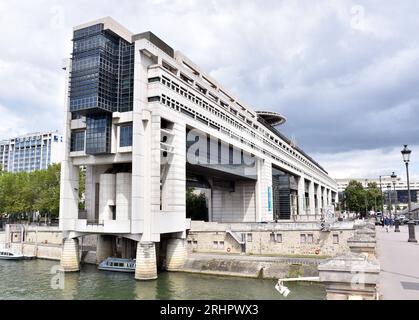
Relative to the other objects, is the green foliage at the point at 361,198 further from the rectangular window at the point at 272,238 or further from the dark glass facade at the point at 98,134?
the dark glass facade at the point at 98,134

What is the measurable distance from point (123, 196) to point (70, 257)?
9731 millimetres

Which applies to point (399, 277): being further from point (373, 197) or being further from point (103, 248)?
point (373, 197)

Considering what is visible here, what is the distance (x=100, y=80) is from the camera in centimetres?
4316

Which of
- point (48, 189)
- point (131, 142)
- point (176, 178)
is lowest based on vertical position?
point (176, 178)

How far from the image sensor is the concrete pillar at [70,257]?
145 ft

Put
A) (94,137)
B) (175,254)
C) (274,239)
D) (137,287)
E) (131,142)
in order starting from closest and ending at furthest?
(137,287) < (131,142) < (94,137) < (175,254) < (274,239)

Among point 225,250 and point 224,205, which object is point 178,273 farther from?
point 224,205

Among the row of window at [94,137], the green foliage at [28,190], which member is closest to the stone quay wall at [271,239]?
the row of window at [94,137]

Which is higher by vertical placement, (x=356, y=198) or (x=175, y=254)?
(x=356, y=198)

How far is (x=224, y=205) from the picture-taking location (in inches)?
3302

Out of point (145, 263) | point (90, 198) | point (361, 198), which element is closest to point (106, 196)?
point (90, 198)

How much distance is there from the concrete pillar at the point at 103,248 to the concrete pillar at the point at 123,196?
24.4 feet

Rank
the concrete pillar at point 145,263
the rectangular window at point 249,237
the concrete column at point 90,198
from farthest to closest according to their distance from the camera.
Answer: the concrete column at point 90,198 < the rectangular window at point 249,237 < the concrete pillar at point 145,263
